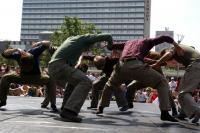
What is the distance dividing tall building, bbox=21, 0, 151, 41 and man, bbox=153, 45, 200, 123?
493 feet

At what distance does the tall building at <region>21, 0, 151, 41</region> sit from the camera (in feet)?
525

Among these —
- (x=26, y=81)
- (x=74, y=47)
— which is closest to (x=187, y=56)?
(x=74, y=47)

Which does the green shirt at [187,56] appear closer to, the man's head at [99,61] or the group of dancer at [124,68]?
the group of dancer at [124,68]

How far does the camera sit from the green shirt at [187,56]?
25.2ft

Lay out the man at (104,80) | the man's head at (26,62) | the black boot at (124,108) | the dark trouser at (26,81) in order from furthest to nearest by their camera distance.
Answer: the black boot at (124,108)
the man at (104,80)
the dark trouser at (26,81)
the man's head at (26,62)

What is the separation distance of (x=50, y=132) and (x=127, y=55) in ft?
9.23

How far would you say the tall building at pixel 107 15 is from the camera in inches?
6294

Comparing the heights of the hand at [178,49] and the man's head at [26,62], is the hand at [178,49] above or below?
above

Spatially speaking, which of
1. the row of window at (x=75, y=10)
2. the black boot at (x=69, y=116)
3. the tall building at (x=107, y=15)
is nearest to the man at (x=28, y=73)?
the black boot at (x=69, y=116)

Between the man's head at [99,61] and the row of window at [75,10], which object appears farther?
the row of window at [75,10]

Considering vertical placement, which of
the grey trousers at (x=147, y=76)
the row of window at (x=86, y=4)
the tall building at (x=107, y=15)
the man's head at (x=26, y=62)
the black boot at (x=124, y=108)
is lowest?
the black boot at (x=124, y=108)

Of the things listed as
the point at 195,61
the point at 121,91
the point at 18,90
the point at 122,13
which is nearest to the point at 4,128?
the point at 195,61

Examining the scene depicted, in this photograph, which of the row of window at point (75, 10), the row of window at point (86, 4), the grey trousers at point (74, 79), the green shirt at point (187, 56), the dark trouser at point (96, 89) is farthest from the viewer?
the row of window at point (75, 10)

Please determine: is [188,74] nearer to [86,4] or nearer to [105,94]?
[105,94]
